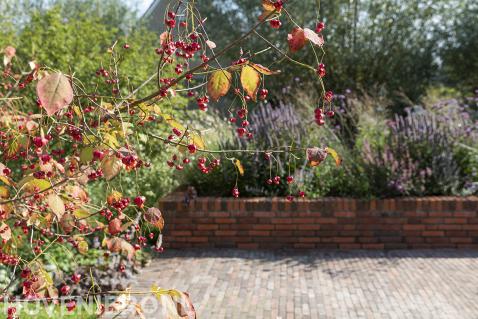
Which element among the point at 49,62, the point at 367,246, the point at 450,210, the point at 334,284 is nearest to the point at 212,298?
the point at 334,284

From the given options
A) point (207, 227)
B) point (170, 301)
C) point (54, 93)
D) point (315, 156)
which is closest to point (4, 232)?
point (170, 301)

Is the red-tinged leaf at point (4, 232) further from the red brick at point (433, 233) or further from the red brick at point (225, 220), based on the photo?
the red brick at point (433, 233)

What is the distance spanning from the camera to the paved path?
390 cm

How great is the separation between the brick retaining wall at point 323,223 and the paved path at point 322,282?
0.60ft

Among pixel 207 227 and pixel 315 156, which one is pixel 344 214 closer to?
A: pixel 207 227

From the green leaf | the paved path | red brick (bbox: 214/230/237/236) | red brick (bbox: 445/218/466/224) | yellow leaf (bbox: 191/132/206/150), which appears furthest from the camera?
red brick (bbox: 214/230/237/236)

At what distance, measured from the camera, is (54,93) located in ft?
4.43

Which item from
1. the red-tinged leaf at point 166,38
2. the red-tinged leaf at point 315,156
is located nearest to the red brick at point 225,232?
the red-tinged leaf at point 166,38

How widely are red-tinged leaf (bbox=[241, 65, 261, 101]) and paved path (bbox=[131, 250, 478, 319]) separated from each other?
7.80 ft

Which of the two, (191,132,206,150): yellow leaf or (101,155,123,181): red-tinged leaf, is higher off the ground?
(191,132,206,150): yellow leaf

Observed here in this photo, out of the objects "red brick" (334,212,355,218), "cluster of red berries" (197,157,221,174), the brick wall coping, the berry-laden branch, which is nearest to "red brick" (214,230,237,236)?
the brick wall coping

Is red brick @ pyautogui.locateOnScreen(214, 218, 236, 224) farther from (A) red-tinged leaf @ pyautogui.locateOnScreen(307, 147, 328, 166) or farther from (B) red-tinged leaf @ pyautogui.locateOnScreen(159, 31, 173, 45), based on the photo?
(A) red-tinged leaf @ pyautogui.locateOnScreen(307, 147, 328, 166)

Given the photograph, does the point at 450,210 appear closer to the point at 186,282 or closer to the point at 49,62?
the point at 186,282

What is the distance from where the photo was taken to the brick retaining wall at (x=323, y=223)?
222 inches
